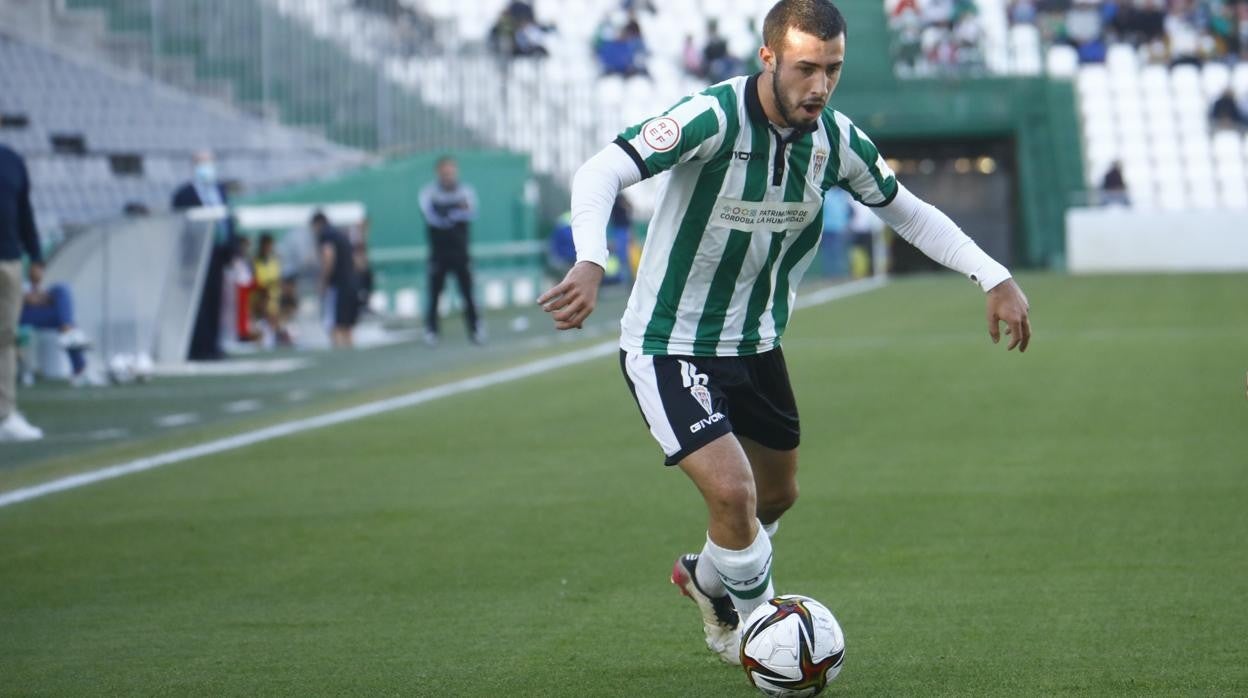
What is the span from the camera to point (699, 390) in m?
5.91

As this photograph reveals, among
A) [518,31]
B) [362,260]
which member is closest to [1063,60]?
[518,31]

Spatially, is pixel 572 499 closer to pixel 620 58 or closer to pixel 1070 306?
pixel 1070 306

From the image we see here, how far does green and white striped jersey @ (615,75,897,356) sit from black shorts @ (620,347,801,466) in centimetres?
5

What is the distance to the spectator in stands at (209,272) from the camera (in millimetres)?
20406

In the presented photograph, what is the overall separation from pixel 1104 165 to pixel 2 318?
112 ft

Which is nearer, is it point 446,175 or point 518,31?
point 446,175

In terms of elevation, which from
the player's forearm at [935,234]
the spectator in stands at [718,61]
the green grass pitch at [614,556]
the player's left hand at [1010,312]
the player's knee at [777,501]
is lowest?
the green grass pitch at [614,556]

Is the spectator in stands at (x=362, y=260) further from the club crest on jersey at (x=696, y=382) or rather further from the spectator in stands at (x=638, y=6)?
the club crest on jersey at (x=696, y=382)

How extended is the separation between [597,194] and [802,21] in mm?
800

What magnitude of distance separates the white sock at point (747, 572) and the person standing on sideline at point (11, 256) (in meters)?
8.42

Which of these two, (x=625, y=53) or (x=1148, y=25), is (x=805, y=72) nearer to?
(x=625, y=53)

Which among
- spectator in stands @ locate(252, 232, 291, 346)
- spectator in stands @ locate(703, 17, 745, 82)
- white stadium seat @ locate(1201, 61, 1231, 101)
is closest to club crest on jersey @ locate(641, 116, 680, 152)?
spectator in stands @ locate(252, 232, 291, 346)

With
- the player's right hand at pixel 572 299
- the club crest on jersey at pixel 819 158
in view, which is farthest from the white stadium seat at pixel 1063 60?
the player's right hand at pixel 572 299

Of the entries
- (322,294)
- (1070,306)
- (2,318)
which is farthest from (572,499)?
(1070,306)
